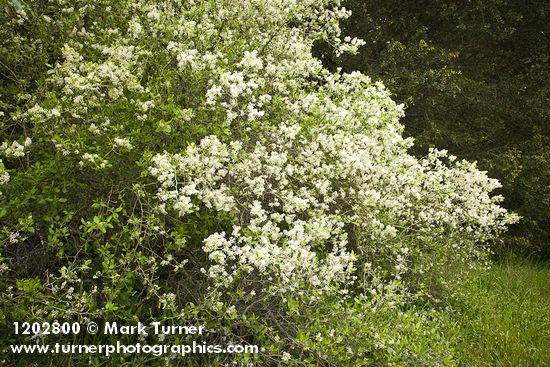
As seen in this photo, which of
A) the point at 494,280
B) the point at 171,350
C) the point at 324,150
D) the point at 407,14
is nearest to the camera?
the point at 171,350

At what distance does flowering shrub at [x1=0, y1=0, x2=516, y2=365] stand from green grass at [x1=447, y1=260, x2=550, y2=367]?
422mm

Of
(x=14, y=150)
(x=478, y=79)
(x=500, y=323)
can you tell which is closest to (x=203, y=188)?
(x=14, y=150)

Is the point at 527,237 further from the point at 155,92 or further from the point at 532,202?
the point at 155,92

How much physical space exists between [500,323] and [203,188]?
3.50 m

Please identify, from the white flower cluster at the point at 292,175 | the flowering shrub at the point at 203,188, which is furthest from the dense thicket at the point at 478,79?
the flowering shrub at the point at 203,188

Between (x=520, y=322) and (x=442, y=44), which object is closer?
(x=520, y=322)

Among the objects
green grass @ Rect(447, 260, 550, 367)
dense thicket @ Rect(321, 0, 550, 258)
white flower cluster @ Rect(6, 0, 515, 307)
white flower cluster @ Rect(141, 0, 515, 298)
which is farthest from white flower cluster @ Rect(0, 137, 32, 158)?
dense thicket @ Rect(321, 0, 550, 258)

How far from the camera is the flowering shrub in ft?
10.1

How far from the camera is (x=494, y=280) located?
698 cm

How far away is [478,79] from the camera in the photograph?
10.9 meters

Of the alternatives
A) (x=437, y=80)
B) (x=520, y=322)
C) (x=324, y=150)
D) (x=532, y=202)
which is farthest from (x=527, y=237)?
(x=324, y=150)

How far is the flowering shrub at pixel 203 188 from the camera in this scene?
3.09m

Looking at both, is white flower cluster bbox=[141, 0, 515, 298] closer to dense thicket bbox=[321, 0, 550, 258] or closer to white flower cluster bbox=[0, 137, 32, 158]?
white flower cluster bbox=[0, 137, 32, 158]

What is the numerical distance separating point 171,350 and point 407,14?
9.11 meters
